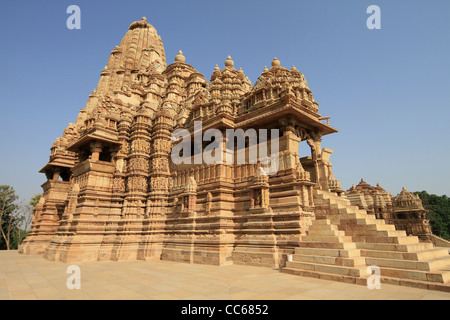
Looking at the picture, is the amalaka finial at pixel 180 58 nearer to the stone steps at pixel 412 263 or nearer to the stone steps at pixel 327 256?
the stone steps at pixel 327 256

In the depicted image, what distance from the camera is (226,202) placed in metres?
14.1

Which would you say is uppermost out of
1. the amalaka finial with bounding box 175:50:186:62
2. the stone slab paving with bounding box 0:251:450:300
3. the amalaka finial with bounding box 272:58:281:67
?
the amalaka finial with bounding box 175:50:186:62

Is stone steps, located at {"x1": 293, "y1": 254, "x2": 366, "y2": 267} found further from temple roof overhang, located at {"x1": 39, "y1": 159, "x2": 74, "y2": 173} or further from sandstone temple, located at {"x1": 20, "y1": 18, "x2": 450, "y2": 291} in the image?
temple roof overhang, located at {"x1": 39, "y1": 159, "x2": 74, "y2": 173}

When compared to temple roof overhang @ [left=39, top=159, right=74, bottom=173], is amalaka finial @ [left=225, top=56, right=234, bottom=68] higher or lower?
higher

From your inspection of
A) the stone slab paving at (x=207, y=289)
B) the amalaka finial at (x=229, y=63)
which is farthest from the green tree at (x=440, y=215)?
the stone slab paving at (x=207, y=289)

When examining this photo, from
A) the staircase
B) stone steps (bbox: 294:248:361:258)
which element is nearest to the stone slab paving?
the staircase

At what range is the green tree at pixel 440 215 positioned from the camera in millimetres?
48000

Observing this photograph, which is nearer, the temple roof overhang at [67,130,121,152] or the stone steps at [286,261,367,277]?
the stone steps at [286,261,367,277]

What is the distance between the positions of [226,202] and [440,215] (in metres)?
59.1

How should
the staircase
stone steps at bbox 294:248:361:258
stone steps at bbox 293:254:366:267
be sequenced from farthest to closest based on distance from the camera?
stone steps at bbox 294:248:361:258 → stone steps at bbox 293:254:366:267 → the staircase

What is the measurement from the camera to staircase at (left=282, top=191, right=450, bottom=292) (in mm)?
7109

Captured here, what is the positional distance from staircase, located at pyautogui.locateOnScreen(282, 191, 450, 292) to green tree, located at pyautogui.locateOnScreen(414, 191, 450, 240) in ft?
151

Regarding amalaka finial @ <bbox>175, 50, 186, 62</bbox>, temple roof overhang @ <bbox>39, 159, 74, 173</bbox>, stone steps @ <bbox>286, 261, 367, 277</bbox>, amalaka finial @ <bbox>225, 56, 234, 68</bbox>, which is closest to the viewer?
stone steps @ <bbox>286, 261, 367, 277</bbox>

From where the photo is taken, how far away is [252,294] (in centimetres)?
642
